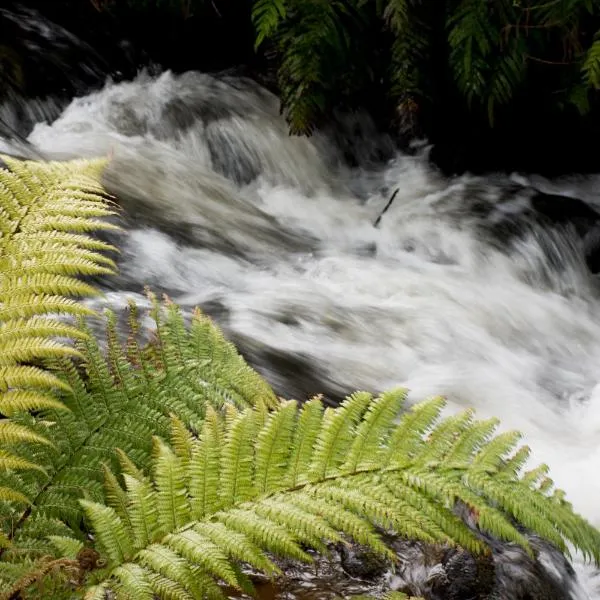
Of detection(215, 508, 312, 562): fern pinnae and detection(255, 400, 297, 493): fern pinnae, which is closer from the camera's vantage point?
detection(215, 508, 312, 562): fern pinnae

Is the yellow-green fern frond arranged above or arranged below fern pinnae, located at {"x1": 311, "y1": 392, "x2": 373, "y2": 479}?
above

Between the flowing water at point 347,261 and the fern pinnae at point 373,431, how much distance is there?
3.30 feet

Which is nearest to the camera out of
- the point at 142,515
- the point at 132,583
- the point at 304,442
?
the point at 132,583

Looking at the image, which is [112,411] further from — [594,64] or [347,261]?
[594,64]

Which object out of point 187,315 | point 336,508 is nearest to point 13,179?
point 336,508

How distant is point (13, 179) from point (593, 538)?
1.18 m

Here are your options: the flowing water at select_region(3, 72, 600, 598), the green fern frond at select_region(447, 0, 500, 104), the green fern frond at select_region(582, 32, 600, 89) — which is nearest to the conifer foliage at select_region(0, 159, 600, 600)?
the flowing water at select_region(3, 72, 600, 598)

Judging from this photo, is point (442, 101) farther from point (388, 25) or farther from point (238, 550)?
point (238, 550)

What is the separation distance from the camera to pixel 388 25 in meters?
5.73

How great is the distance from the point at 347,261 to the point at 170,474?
403 cm

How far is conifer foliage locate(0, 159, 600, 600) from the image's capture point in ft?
3.74

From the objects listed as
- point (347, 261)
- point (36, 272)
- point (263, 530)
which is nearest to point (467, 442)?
point (263, 530)

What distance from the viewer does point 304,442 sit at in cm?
131

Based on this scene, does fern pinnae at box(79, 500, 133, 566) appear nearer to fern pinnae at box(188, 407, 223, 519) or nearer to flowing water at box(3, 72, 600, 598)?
fern pinnae at box(188, 407, 223, 519)
